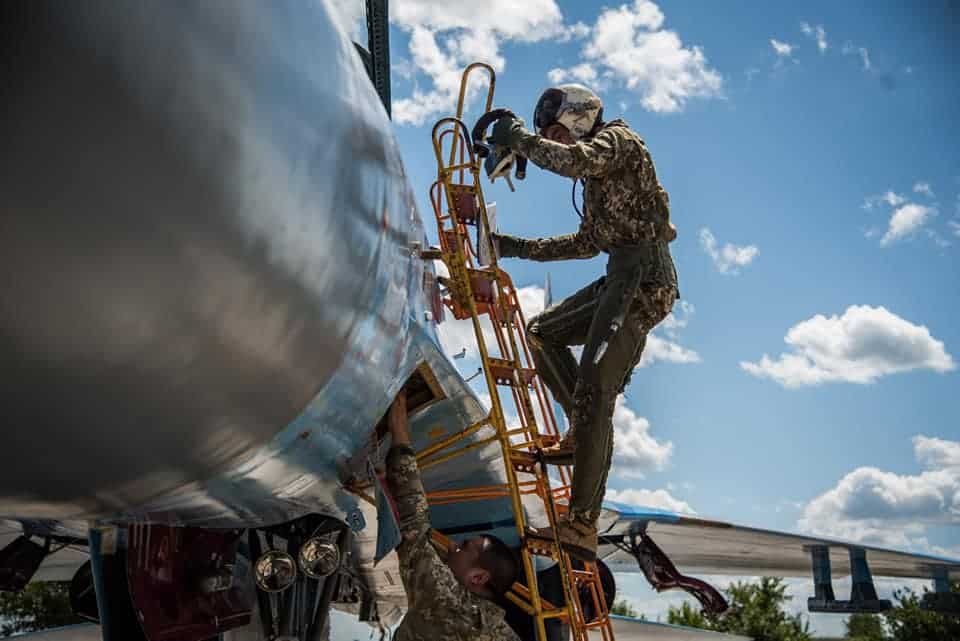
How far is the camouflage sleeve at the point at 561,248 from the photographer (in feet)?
16.0

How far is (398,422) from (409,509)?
0.36 m

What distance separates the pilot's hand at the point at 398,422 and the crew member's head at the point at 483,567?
597mm

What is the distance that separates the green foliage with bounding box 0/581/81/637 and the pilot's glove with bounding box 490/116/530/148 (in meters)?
29.2

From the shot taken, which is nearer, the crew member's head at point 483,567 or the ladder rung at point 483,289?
the crew member's head at point 483,567

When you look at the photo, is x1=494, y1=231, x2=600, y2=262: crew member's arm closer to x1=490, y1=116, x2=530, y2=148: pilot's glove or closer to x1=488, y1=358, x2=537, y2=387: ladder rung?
x1=488, y1=358, x2=537, y2=387: ladder rung

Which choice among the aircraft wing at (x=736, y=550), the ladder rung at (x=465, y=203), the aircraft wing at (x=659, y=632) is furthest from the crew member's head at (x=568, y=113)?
the aircraft wing at (x=659, y=632)

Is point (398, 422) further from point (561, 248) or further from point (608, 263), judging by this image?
point (561, 248)

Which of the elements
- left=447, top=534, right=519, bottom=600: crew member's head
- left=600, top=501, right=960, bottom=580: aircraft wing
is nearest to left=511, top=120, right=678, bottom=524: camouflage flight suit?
left=447, top=534, right=519, bottom=600: crew member's head

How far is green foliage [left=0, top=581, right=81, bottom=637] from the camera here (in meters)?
27.8

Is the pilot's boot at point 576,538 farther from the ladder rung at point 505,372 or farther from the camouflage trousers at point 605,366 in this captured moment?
the ladder rung at point 505,372

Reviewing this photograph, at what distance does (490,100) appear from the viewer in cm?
426

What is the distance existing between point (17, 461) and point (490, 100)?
308cm

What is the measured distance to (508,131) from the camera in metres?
3.68

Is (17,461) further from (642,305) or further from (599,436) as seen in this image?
(642,305)
